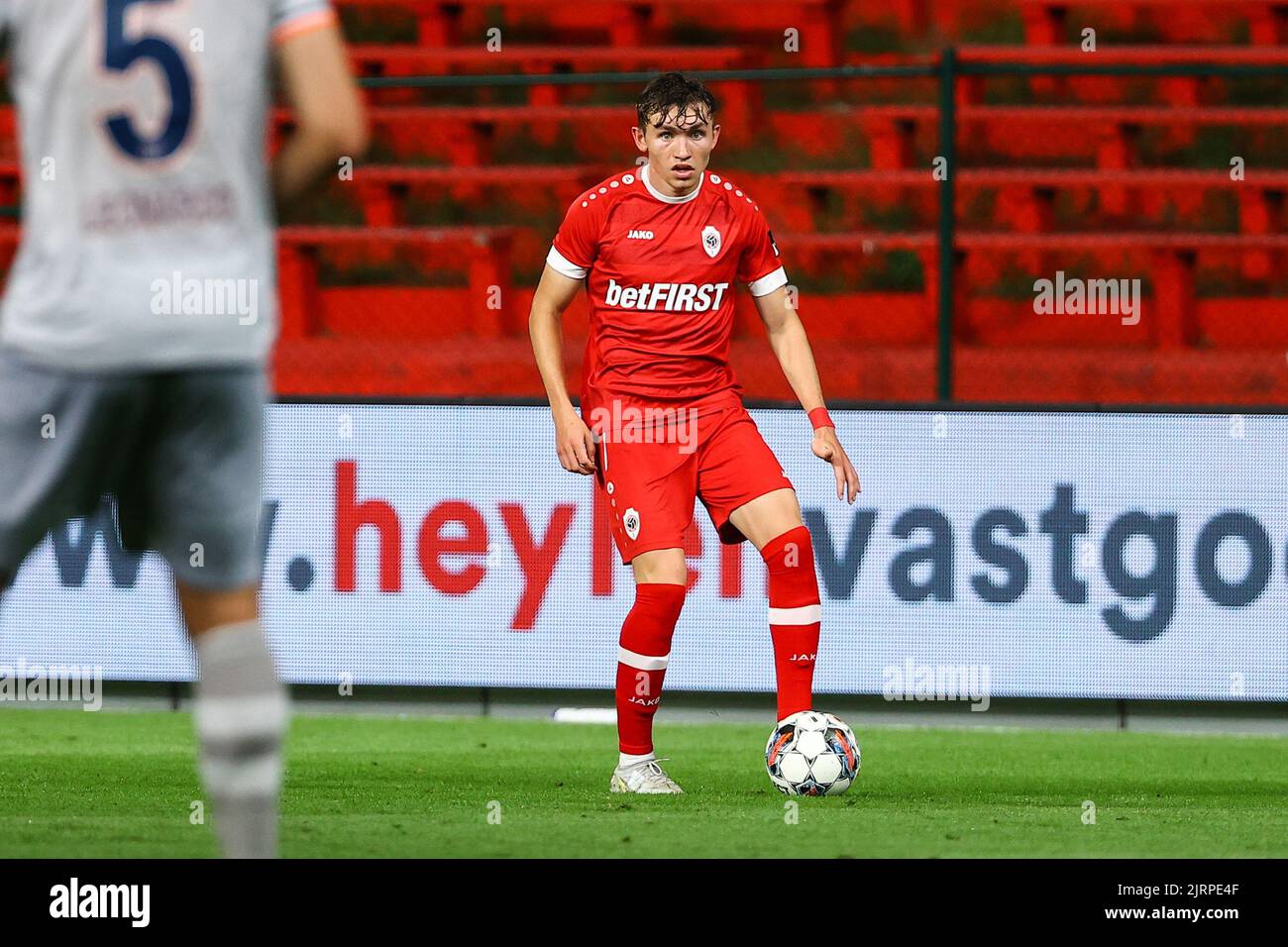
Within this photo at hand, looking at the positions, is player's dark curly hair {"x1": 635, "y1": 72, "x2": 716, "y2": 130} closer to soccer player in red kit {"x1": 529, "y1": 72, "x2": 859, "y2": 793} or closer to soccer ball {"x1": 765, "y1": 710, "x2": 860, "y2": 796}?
soccer player in red kit {"x1": 529, "y1": 72, "x2": 859, "y2": 793}

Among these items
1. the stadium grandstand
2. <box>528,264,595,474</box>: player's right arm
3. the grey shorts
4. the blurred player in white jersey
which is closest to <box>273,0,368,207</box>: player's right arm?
the blurred player in white jersey

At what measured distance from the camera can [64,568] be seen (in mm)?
8430

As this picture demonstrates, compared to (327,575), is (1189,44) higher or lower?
higher

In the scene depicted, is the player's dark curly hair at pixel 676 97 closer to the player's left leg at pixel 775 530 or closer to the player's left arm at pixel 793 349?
the player's left arm at pixel 793 349

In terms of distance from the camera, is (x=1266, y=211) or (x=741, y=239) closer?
(x=741, y=239)

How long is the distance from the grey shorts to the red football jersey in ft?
9.87

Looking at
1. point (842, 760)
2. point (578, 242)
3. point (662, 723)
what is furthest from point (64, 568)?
point (842, 760)

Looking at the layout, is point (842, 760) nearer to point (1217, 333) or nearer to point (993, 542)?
point (993, 542)

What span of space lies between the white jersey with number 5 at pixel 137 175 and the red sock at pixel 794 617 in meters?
2.99

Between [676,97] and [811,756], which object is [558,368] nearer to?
[676,97]

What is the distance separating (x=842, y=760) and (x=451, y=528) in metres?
2.81

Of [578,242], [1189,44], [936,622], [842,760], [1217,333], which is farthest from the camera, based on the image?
[1189,44]

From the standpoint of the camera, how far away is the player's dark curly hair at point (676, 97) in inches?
241

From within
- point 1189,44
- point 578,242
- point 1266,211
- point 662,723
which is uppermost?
point 1189,44
